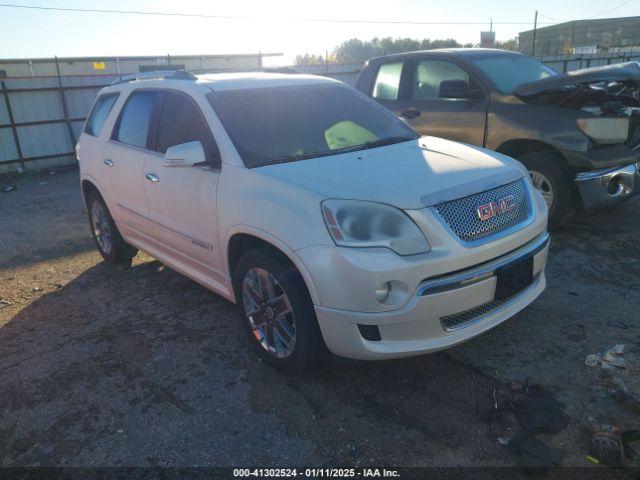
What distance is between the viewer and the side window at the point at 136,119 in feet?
13.7

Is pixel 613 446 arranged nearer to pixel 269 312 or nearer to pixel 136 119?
pixel 269 312

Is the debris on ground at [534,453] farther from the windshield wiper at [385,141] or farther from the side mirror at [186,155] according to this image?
the side mirror at [186,155]

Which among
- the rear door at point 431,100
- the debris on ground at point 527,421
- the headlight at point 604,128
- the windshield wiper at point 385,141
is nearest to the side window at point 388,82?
the rear door at point 431,100

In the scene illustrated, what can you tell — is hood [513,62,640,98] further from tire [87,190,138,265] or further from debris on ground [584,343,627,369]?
tire [87,190,138,265]

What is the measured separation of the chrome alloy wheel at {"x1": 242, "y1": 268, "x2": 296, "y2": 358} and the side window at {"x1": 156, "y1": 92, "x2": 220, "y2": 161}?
2.79 ft

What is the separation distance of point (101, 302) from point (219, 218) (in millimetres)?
1861

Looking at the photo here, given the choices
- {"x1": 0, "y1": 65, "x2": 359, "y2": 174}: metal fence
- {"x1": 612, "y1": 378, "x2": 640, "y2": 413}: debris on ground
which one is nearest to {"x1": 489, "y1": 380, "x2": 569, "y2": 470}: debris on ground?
{"x1": 612, "y1": 378, "x2": 640, "y2": 413}: debris on ground

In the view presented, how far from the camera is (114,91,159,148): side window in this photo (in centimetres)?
419

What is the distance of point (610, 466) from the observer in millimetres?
2268

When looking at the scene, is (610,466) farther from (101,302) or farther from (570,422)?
(101,302)

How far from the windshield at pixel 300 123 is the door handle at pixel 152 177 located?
0.77m

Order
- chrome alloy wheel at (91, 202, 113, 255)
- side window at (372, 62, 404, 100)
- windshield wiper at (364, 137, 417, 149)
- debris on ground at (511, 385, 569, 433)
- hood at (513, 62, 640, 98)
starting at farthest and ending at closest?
1. side window at (372, 62, 404, 100)
2. chrome alloy wheel at (91, 202, 113, 255)
3. hood at (513, 62, 640, 98)
4. windshield wiper at (364, 137, 417, 149)
5. debris on ground at (511, 385, 569, 433)

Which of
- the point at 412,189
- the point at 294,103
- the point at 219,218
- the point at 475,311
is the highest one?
the point at 294,103

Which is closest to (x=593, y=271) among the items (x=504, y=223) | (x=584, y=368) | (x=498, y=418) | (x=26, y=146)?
(x=584, y=368)
